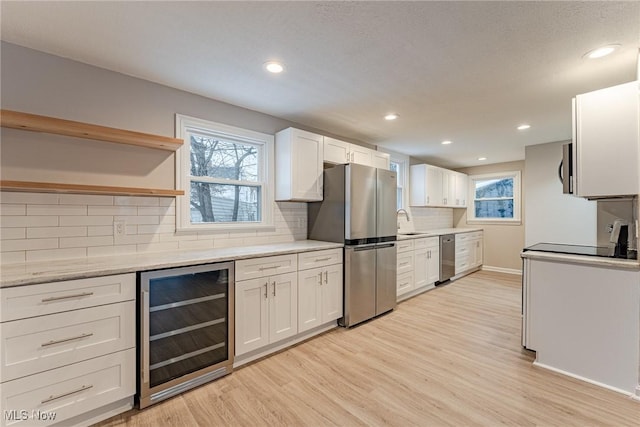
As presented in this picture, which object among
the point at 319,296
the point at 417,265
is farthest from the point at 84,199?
the point at 417,265

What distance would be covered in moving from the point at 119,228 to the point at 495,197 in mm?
6916

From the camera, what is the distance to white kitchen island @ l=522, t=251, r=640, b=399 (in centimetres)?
198

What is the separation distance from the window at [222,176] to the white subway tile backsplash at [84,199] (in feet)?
1.71

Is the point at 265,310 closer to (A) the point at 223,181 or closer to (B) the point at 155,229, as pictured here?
(B) the point at 155,229

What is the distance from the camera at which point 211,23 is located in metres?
1.68

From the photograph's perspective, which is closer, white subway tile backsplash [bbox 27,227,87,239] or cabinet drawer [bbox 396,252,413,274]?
white subway tile backsplash [bbox 27,227,87,239]

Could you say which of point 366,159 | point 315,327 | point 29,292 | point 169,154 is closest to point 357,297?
point 315,327

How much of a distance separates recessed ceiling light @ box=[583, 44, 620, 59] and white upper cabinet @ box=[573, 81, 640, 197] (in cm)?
27

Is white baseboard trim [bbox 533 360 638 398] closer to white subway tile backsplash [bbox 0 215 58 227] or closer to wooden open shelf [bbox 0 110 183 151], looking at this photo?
wooden open shelf [bbox 0 110 183 151]

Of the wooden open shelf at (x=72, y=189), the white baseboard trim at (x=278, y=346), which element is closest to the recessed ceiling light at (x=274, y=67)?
the wooden open shelf at (x=72, y=189)

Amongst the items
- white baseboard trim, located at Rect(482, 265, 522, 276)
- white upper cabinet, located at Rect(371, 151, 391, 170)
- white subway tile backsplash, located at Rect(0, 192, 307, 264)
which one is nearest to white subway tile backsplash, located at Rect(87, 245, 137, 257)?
white subway tile backsplash, located at Rect(0, 192, 307, 264)

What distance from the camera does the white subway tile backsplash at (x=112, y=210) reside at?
83.2 inches

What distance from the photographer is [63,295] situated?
5.19ft

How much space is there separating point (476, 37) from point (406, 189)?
12.0ft
